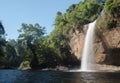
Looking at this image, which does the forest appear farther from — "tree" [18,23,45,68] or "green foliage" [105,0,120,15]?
"green foliage" [105,0,120,15]

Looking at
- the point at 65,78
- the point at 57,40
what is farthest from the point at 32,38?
the point at 65,78

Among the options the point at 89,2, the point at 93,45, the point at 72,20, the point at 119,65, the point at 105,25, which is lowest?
the point at 119,65

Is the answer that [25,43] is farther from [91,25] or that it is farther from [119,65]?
[119,65]

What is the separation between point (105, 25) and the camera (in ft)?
176

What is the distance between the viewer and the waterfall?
2271 inches

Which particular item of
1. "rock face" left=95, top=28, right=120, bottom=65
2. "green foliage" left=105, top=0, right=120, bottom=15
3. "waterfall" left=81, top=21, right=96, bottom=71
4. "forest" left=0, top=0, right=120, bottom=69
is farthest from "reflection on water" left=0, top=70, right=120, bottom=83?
"forest" left=0, top=0, right=120, bottom=69

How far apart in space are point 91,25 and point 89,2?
1770 cm

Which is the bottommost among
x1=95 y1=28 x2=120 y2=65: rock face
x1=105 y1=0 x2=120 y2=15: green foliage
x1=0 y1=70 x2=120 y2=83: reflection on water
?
x1=0 y1=70 x2=120 y2=83: reflection on water

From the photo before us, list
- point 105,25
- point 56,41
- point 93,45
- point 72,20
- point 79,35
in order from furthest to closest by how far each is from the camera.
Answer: point 56,41
point 72,20
point 79,35
point 93,45
point 105,25

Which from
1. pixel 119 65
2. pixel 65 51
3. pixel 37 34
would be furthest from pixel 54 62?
pixel 119 65

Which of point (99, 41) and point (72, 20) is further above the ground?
point (72, 20)

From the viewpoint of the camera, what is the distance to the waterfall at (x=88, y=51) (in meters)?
57.7

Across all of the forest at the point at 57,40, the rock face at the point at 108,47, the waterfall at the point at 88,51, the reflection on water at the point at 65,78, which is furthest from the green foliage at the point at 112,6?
the reflection on water at the point at 65,78

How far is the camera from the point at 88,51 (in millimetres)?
58750
